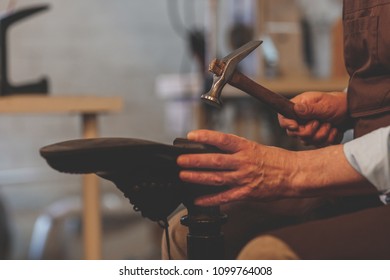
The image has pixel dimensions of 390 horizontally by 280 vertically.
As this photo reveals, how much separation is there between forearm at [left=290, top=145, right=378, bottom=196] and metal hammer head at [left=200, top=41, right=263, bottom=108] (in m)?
0.11

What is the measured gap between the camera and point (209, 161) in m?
0.68

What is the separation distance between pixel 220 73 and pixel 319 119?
26 cm

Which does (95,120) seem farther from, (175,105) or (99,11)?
(99,11)

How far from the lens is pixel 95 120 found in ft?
5.19

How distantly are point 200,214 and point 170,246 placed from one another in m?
0.15

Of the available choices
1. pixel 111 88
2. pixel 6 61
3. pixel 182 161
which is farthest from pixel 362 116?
pixel 111 88

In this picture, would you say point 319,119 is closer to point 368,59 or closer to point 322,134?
point 322,134

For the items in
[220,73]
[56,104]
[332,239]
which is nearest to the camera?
[332,239]

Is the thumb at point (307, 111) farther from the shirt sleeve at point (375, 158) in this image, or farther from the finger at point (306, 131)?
the shirt sleeve at point (375, 158)

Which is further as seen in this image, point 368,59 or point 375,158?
point 368,59

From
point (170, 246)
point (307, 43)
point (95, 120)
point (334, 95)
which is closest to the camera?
point (170, 246)

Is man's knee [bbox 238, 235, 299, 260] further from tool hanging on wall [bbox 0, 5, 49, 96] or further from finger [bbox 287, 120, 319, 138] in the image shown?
tool hanging on wall [bbox 0, 5, 49, 96]

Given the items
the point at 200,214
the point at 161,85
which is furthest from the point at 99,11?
the point at 200,214

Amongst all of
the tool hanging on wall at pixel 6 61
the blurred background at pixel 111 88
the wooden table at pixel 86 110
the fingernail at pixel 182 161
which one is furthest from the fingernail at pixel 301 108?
the blurred background at pixel 111 88
